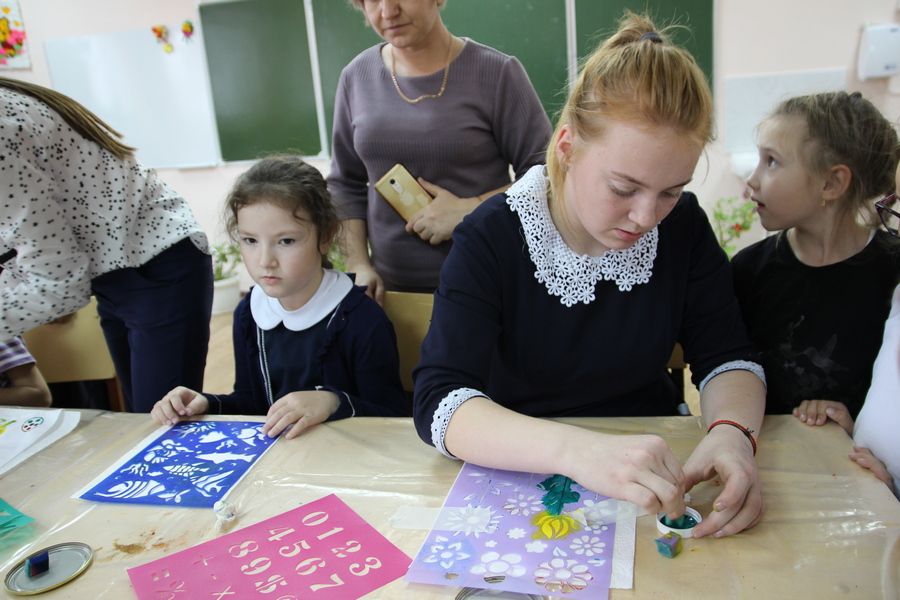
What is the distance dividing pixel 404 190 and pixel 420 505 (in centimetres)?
94

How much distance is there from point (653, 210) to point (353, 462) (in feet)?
1.85

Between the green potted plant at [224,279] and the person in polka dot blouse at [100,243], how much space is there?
277 cm

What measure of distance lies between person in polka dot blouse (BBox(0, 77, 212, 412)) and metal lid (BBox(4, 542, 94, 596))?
701 mm

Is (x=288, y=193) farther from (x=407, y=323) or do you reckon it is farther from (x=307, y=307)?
(x=407, y=323)

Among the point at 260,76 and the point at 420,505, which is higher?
the point at 260,76

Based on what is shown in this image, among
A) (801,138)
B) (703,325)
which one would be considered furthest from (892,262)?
(703,325)

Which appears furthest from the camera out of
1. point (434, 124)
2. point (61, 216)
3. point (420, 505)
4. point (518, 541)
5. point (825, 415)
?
point (434, 124)

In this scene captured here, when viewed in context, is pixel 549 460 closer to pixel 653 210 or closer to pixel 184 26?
pixel 653 210

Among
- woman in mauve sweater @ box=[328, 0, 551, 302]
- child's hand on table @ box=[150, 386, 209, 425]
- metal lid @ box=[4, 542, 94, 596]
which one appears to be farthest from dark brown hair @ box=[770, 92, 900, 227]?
metal lid @ box=[4, 542, 94, 596]

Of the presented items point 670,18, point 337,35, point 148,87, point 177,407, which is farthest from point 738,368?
point 148,87

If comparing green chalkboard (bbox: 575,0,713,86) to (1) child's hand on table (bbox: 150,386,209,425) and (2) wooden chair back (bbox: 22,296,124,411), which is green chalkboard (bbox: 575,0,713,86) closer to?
(2) wooden chair back (bbox: 22,296,124,411)

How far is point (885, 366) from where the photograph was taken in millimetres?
1006

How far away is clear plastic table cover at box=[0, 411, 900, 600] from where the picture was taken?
70 centimetres

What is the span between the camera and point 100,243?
1.48m
